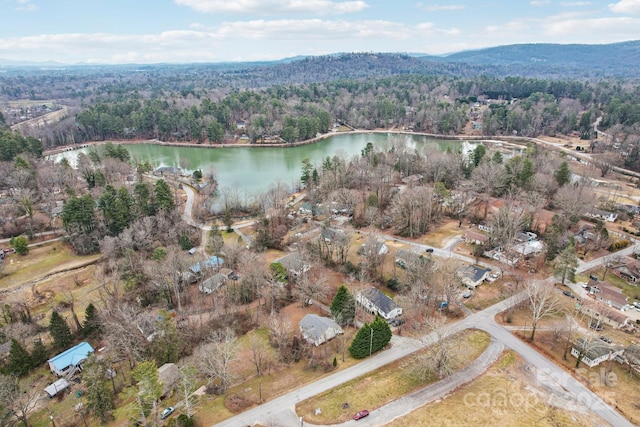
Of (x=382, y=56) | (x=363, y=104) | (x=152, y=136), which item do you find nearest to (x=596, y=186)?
(x=363, y=104)

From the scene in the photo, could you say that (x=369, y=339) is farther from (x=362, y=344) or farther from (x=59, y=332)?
(x=59, y=332)

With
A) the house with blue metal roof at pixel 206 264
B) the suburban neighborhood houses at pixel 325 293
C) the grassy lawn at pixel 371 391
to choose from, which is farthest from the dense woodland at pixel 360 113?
the grassy lawn at pixel 371 391

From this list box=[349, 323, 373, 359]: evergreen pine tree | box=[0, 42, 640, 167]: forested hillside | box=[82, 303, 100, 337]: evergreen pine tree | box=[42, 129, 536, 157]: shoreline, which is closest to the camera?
box=[349, 323, 373, 359]: evergreen pine tree

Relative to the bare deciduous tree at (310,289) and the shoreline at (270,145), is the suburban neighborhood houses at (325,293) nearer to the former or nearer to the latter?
the bare deciduous tree at (310,289)

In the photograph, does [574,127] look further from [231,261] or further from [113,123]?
[113,123]

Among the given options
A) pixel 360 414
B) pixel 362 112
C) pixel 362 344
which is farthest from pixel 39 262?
pixel 362 112

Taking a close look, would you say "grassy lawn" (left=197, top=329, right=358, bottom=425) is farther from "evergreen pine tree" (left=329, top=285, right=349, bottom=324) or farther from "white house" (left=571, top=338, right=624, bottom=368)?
"white house" (left=571, top=338, right=624, bottom=368)

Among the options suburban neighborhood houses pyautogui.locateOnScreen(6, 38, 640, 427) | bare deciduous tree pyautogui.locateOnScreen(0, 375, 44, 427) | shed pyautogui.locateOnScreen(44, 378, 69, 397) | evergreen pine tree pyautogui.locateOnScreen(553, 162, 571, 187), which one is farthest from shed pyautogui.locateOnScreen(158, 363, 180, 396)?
evergreen pine tree pyautogui.locateOnScreen(553, 162, 571, 187)
